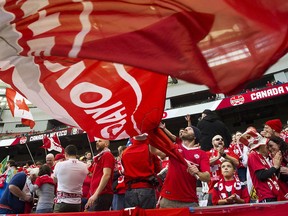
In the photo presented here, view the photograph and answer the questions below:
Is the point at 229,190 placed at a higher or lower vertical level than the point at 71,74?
lower

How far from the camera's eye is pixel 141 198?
3.56m

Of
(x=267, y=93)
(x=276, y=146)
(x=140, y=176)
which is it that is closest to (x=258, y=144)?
(x=276, y=146)

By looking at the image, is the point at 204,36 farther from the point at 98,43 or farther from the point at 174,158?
the point at 174,158

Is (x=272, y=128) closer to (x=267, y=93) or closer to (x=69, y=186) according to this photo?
(x=69, y=186)

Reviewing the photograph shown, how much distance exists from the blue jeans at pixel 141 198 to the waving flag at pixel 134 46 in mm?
1384

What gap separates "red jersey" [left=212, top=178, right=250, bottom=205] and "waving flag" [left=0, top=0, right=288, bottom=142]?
197 centimetres

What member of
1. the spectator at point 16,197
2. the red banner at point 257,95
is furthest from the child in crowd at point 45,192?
the red banner at point 257,95

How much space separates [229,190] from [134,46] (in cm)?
290

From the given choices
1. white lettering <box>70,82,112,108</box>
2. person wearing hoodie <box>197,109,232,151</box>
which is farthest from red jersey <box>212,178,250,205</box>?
white lettering <box>70,82,112,108</box>

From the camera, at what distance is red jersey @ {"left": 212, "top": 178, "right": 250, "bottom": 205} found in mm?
3984

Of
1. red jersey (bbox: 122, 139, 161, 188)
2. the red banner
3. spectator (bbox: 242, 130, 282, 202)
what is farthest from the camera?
the red banner

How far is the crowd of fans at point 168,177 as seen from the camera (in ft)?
11.2

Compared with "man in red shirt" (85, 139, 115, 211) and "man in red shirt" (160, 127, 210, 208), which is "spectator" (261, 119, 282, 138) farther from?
"man in red shirt" (85, 139, 115, 211)

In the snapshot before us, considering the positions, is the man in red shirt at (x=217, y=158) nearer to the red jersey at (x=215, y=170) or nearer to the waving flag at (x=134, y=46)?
the red jersey at (x=215, y=170)
